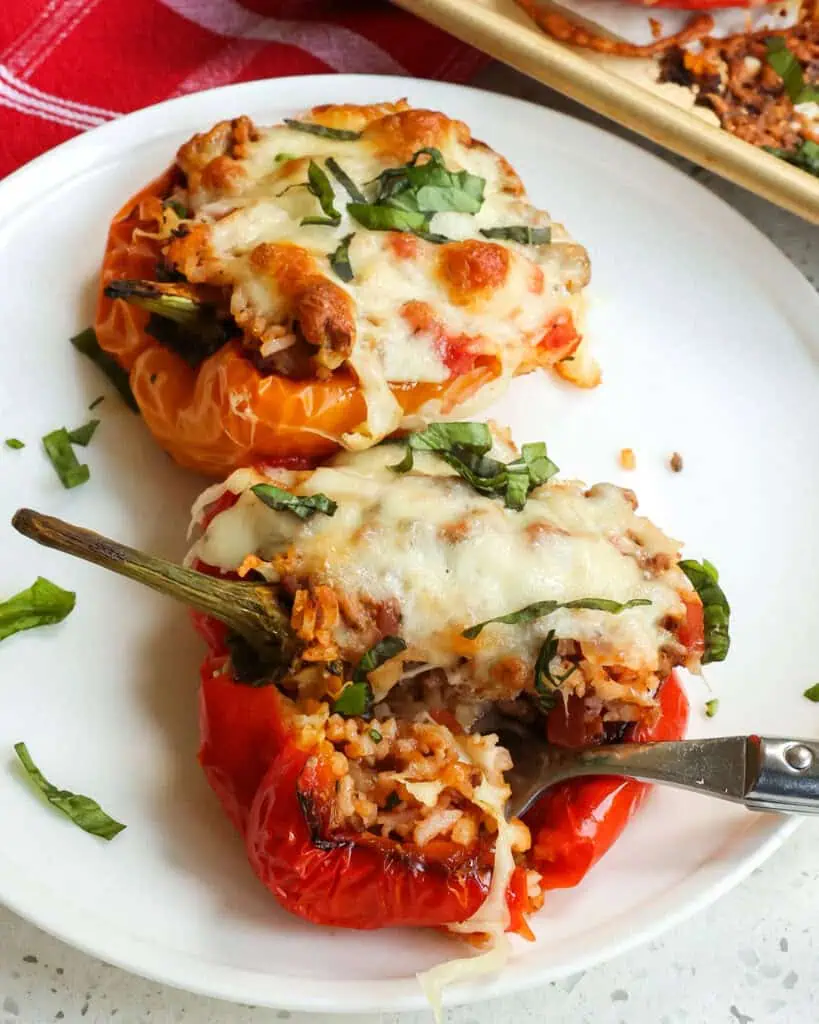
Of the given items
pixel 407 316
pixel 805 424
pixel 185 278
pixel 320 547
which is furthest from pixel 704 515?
pixel 185 278

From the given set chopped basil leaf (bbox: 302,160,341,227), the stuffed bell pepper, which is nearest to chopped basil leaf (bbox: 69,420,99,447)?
the stuffed bell pepper

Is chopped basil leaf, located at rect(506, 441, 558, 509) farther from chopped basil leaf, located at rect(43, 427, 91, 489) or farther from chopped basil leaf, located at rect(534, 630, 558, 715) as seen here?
chopped basil leaf, located at rect(43, 427, 91, 489)

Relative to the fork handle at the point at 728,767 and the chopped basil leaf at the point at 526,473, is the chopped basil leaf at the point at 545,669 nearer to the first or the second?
the fork handle at the point at 728,767

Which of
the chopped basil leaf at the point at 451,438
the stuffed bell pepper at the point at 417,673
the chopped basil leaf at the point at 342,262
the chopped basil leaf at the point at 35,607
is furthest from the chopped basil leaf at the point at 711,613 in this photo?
the chopped basil leaf at the point at 35,607

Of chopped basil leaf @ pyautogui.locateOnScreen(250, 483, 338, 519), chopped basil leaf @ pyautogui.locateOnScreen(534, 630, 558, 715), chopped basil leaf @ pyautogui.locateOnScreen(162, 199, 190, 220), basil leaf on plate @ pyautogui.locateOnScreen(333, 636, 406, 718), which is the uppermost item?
chopped basil leaf @ pyautogui.locateOnScreen(162, 199, 190, 220)

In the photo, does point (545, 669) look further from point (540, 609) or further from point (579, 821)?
point (579, 821)

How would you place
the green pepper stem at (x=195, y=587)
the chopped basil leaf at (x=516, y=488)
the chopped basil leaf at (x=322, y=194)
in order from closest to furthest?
the green pepper stem at (x=195, y=587), the chopped basil leaf at (x=516, y=488), the chopped basil leaf at (x=322, y=194)

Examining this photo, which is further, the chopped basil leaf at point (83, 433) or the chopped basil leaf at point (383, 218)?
the chopped basil leaf at point (83, 433)
